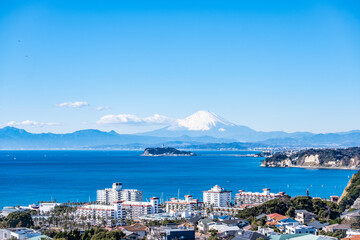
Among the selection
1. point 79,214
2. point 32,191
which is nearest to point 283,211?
point 79,214

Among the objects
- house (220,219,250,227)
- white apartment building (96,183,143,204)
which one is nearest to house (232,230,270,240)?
house (220,219,250,227)

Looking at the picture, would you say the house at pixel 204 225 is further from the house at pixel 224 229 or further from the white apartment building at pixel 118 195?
the white apartment building at pixel 118 195

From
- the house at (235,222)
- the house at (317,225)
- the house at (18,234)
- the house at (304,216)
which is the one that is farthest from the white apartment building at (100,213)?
the house at (317,225)

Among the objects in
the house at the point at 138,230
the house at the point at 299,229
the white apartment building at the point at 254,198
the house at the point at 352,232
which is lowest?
the white apartment building at the point at 254,198

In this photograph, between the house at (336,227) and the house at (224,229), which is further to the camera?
the house at (336,227)

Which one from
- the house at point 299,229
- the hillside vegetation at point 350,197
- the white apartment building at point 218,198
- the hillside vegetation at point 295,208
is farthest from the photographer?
the white apartment building at point 218,198

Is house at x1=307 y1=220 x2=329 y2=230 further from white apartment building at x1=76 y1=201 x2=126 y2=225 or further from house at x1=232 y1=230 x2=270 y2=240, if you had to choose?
white apartment building at x1=76 y1=201 x2=126 y2=225

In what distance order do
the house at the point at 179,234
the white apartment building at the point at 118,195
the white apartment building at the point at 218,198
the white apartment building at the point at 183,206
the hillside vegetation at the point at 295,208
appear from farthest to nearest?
the white apartment building at the point at 218,198 < the white apartment building at the point at 118,195 < the white apartment building at the point at 183,206 < the hillside vegetation at the point at 295,208 < the house at the point at 179,234
